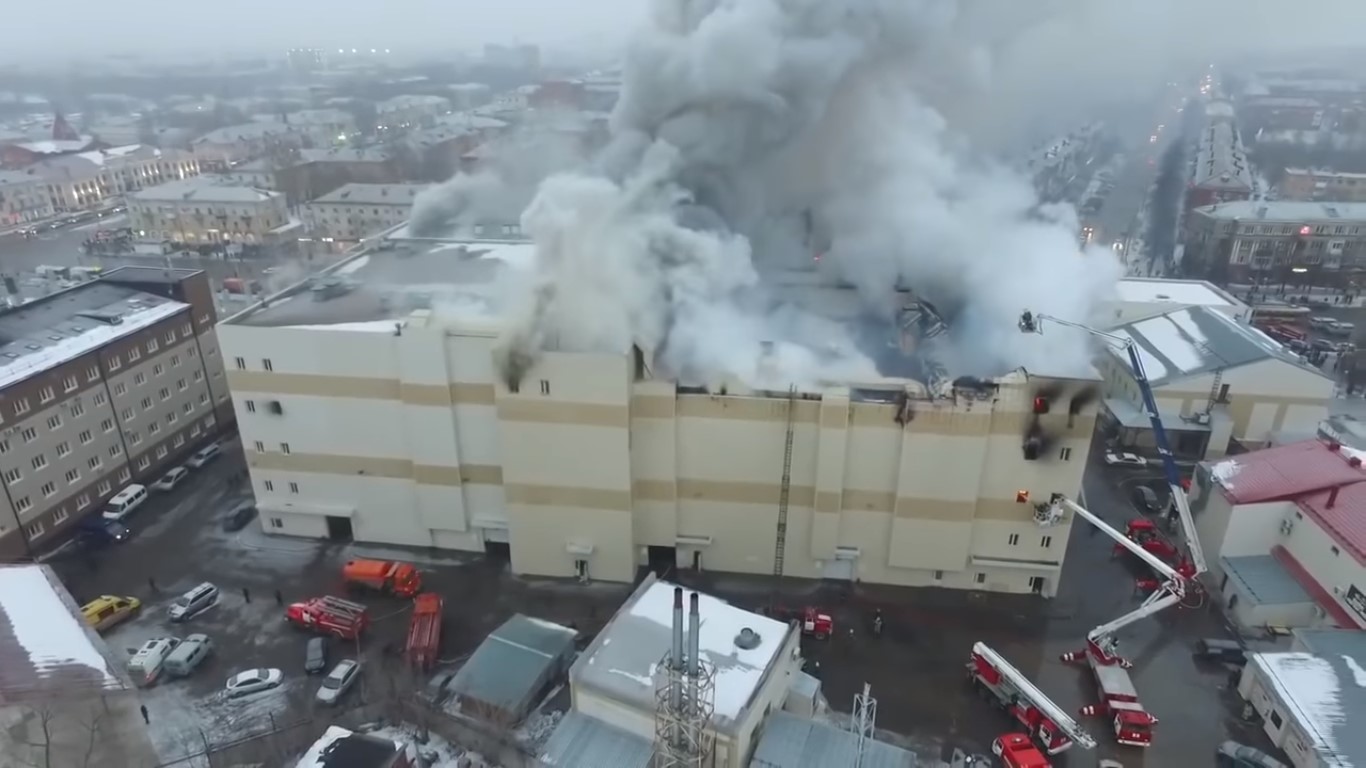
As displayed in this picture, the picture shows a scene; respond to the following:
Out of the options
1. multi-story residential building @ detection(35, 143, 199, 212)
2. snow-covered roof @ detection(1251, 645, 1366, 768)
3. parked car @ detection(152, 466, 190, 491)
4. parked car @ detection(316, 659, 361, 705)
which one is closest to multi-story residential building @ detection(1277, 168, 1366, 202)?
snow-covered roof @ detection(1251, 645, 1366, 768)


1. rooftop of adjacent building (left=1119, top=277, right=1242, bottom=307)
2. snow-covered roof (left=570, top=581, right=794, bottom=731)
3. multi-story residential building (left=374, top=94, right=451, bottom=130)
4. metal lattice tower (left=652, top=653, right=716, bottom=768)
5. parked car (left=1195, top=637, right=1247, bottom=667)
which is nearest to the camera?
metal lattice tower (left=652, top=653, right=716, bottom=768)

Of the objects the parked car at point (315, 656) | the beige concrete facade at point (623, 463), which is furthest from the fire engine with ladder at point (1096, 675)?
the parked car at point (315, 656)

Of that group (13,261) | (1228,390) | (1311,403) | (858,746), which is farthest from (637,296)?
(13,261)

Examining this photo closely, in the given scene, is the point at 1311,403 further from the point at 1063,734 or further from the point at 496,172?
the point at 496,172

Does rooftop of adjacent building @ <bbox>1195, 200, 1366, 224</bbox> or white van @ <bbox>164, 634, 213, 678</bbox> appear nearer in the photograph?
white van @ <bbox>164, 634, 213, 678</bbox>

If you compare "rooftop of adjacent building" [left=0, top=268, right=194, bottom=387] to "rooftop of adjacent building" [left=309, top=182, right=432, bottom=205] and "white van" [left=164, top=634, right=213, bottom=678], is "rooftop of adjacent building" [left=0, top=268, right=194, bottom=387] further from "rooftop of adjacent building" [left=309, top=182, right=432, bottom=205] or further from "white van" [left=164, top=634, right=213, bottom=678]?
"rooftop of adjacent building" [left=309, top=182, right=432, bottom=205]

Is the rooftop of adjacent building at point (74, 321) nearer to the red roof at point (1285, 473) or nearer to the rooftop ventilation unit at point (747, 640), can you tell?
the rooftop ventilation unit at point (747, 640)
